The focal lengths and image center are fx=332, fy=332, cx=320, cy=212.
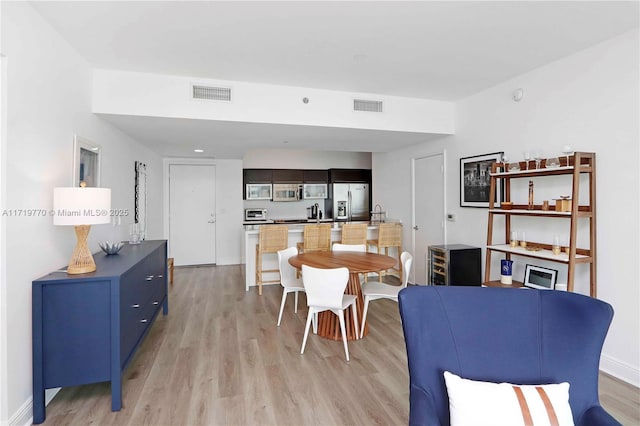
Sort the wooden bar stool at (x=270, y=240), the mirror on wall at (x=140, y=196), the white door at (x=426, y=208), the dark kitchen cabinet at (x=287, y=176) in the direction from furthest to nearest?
1. the dark kitchen cabinet at (x=287, y=176)
2. the wooden bar stool at (x=270, y=240)
3. the white door at (x=426, y=208)
4. the mirror on wall at (x=140, y=196)

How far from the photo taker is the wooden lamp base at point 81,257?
2256 mm

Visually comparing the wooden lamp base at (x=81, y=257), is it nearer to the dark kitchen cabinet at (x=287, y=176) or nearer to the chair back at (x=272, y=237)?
the chair back at (x=272, y=237)

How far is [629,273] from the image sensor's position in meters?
2.54

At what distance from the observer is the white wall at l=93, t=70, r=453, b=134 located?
10.5 feet

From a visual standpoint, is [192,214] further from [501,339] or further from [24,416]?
[501,339]

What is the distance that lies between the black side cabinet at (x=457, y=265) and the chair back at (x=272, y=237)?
2.18 metres

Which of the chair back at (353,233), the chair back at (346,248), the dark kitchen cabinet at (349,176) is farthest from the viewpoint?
the dark kitchen cabinet at (349,176)

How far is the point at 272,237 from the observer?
4945 mm

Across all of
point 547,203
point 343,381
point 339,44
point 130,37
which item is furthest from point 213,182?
point 547,203

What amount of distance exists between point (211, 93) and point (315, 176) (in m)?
4.54

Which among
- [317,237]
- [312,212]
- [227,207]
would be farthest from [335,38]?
[312,212]

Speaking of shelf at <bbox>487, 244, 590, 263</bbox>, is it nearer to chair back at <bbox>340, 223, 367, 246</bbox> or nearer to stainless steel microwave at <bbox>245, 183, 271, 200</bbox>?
chair back at <bbox>340, 223, 367, 246</bbox>

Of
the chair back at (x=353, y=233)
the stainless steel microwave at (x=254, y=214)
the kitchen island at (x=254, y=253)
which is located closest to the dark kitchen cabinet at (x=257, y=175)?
the stainless steel microwave at (x=254, y=214)

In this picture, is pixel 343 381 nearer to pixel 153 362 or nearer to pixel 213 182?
pixel 153 362
